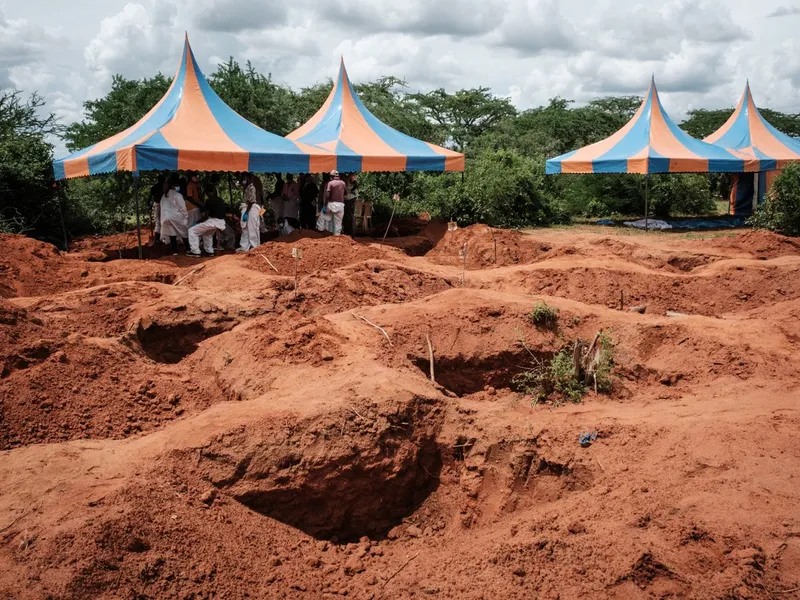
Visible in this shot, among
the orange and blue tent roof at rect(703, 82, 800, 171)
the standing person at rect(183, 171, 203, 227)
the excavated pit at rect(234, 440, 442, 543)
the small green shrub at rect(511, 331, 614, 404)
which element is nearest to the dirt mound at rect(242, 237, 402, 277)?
the standing person at rect(183, 171, 203, 227)

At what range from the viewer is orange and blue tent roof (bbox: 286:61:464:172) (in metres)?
15.6

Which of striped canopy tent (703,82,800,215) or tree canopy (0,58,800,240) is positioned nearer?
tree canopy (0,58,800,240)

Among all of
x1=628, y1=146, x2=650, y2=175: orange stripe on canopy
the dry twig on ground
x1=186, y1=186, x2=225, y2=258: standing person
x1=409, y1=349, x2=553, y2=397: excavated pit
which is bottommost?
x1=409, y1=349, x2=553, y2=397: excavated pit

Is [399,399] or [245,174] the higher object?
[245,174]

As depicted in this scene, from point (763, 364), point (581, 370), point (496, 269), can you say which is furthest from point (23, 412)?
point (496, 269)

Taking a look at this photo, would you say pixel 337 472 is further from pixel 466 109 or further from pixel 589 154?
pixel 466 109

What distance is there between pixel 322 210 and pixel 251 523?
37.5ft

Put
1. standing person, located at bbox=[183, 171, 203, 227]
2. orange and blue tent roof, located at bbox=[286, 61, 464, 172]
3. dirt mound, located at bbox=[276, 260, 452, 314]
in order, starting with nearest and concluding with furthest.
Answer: dirt mound, located at bbox=[276, 260, 452, 314] < standing person, located at bbox=[183, 171, 203, 227] < orange and blue tent roof, located at bbox=[286, 61, 464, 172]

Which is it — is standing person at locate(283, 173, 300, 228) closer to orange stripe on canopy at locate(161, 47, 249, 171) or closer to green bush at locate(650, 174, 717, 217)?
orange stripe on canopy at locate(161, 47, 249, 171)

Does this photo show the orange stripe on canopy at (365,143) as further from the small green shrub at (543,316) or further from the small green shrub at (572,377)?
the small green shrub at (572,377)

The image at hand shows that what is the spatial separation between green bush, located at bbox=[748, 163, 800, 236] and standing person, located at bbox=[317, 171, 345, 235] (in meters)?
9.74

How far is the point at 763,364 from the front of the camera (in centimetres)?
709

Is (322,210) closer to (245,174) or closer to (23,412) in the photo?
(245,174)

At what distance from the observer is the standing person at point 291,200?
52.6ft
